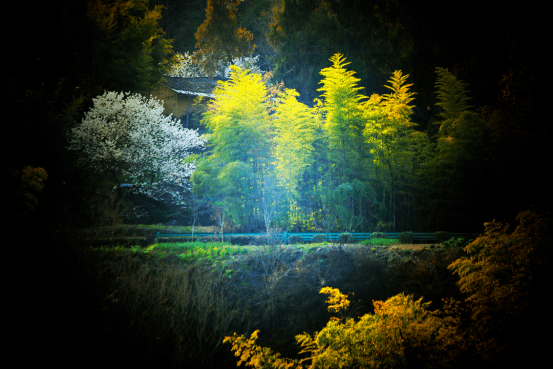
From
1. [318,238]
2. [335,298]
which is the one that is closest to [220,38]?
[318,238]

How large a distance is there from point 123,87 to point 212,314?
13233 millimetres

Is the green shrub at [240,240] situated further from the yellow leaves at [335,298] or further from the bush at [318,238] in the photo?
the yellow leaves at [335,298]

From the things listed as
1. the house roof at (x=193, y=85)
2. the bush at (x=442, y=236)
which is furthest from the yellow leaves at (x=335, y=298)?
the house roof at (x=193, y=85)

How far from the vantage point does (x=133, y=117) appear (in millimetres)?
15969

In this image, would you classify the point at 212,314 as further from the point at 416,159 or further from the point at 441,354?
the point at 416,159

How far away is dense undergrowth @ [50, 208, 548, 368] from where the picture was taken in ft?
27.1

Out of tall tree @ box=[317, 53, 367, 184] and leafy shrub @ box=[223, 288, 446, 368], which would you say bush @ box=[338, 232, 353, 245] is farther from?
leafy shrub @ box=[223, 288, 446, 368]

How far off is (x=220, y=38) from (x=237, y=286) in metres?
15.9

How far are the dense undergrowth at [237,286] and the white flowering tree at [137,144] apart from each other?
5.64 metres

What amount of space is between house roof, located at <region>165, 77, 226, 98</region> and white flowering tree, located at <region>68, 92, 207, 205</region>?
4.38 meters

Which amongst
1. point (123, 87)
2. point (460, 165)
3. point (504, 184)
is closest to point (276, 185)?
point (460, 165)

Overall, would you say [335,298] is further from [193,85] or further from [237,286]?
[193,85]

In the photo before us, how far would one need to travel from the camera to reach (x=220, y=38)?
21.2m

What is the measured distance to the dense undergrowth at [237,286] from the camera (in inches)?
325
